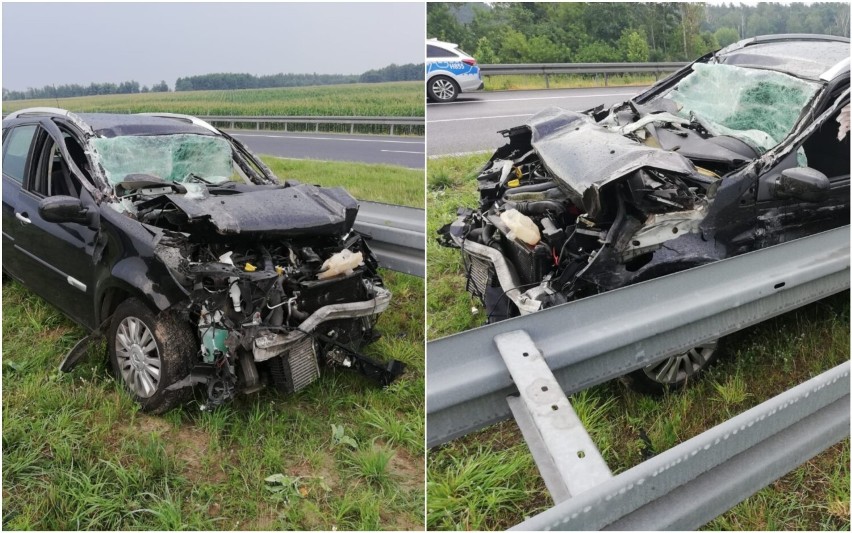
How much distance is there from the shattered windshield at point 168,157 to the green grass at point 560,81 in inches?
413

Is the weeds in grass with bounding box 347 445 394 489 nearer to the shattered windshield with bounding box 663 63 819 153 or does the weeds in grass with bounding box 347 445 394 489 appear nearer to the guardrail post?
the guardrail post

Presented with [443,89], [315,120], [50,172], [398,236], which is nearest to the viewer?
[50,172]

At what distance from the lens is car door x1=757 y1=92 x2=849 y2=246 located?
3.39m

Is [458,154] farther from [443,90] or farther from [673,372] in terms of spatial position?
[673,372]

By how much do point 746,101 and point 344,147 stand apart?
35.5 feet

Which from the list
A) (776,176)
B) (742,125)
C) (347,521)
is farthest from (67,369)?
(742,125)

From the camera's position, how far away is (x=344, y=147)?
1420 cm

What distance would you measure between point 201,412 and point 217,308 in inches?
24.8

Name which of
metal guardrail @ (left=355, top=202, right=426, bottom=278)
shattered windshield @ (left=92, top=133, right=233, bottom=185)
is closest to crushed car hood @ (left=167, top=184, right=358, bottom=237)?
metal guardrail @ (left=355, top=202, right=426, bottom=278)

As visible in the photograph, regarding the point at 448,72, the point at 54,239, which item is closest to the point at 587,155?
the point at 54,239

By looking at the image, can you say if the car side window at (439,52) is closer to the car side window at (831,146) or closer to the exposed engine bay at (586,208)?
the exposed engine bay at (586,208)

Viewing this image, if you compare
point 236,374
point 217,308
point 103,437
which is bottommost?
point 103,437

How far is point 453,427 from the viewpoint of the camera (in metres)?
1.60

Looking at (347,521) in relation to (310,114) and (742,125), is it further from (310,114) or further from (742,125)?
(310,114)
